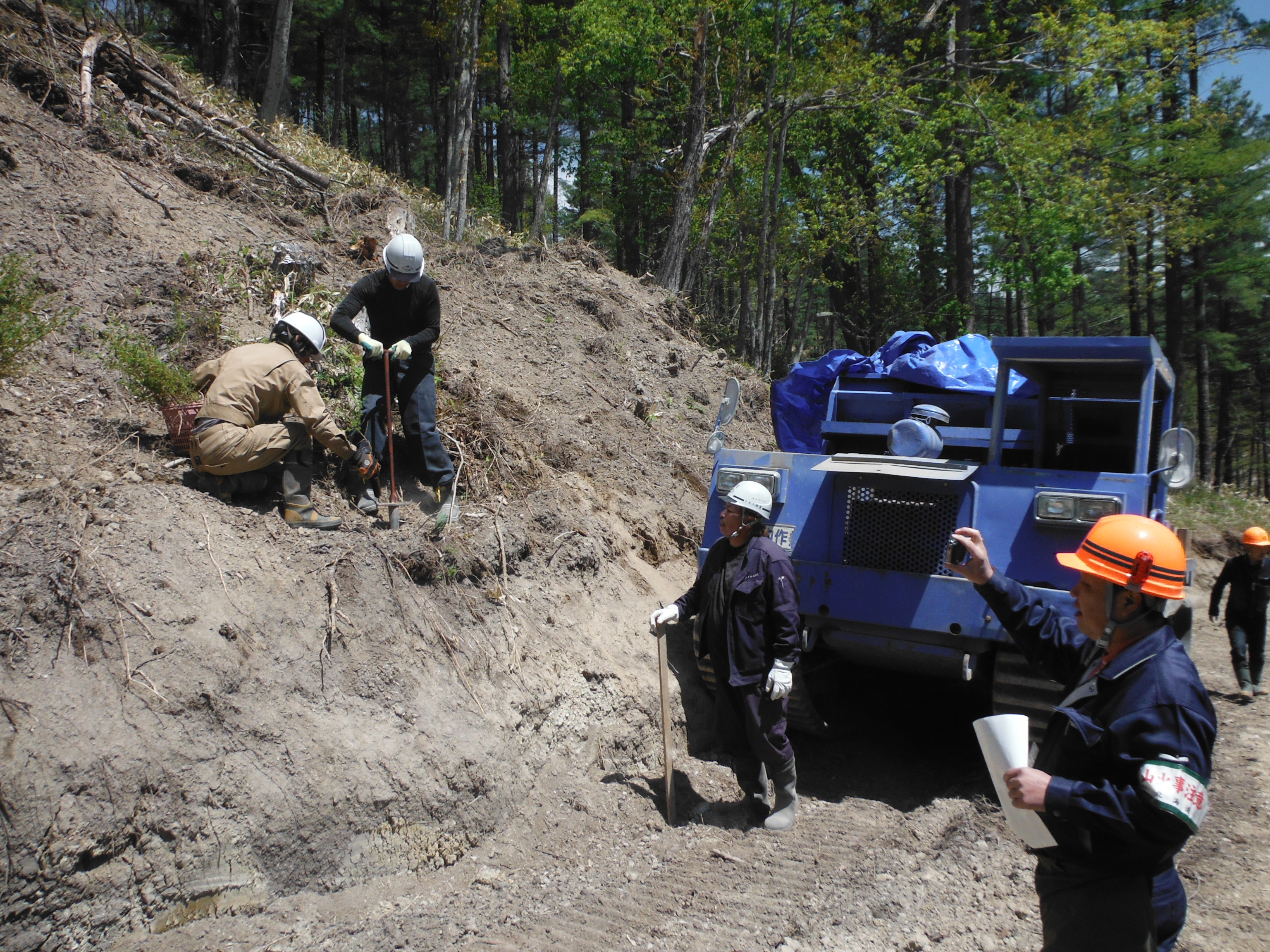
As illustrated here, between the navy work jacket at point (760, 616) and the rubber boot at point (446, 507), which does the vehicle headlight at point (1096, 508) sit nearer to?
the navy work jacket at point (760, 616)

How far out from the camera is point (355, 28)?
27359mm

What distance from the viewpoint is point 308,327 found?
17.9 ft

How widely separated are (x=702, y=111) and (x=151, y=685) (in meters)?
14.0

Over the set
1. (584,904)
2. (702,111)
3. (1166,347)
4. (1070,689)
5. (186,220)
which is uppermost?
(702,111)

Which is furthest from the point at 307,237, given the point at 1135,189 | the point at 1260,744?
the point at 1135,189

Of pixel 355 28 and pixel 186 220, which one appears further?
pixel 355 28

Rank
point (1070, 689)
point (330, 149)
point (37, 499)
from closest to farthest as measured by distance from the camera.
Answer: point (1070, 689), point (37, 499), point (330, 149)

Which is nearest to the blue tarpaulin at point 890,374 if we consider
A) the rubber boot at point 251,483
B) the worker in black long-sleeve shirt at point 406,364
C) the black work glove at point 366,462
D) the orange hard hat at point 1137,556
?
the worker in black long-sleeve shirt at point 406,364

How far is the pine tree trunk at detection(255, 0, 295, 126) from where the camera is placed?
14.5 m

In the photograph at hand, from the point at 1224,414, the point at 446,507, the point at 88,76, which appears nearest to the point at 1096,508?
the point at 446,507

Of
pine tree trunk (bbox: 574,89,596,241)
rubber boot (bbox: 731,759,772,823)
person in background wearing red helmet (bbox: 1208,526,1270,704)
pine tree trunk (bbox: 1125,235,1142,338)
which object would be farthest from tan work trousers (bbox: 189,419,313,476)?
pine tree trunk (bbox: 1125,235,1142,338)

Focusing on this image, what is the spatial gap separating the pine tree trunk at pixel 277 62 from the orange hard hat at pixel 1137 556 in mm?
15334

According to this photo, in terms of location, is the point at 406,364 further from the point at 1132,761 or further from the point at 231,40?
the point at 231,40

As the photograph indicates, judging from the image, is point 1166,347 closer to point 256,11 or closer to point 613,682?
point 613,682
